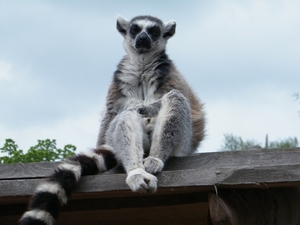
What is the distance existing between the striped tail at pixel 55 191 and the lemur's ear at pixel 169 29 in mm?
2502

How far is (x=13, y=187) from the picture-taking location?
4.22 metres

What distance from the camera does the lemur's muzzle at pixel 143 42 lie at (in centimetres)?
620

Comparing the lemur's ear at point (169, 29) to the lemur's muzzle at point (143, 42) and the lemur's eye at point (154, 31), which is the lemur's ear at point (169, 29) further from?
the lemur's muzzle at point (143, 42)

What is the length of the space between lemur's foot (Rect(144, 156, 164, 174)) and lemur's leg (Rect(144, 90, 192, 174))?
3 centimetres

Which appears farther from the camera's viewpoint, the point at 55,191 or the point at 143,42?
the point at 143,42

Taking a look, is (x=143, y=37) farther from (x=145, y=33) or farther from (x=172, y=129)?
(x=172, y=129)

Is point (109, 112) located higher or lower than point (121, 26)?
lower

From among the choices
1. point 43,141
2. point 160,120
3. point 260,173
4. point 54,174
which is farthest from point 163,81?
point 43,141

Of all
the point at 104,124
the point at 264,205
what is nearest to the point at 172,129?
the point at 104,124

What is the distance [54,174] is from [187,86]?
81.2 inches

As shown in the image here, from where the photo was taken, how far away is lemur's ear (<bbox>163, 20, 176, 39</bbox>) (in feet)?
22.0

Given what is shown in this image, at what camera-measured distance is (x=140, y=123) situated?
5.06 meters

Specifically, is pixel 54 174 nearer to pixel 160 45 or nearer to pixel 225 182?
pixel 225 182

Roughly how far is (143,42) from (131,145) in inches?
70.8
